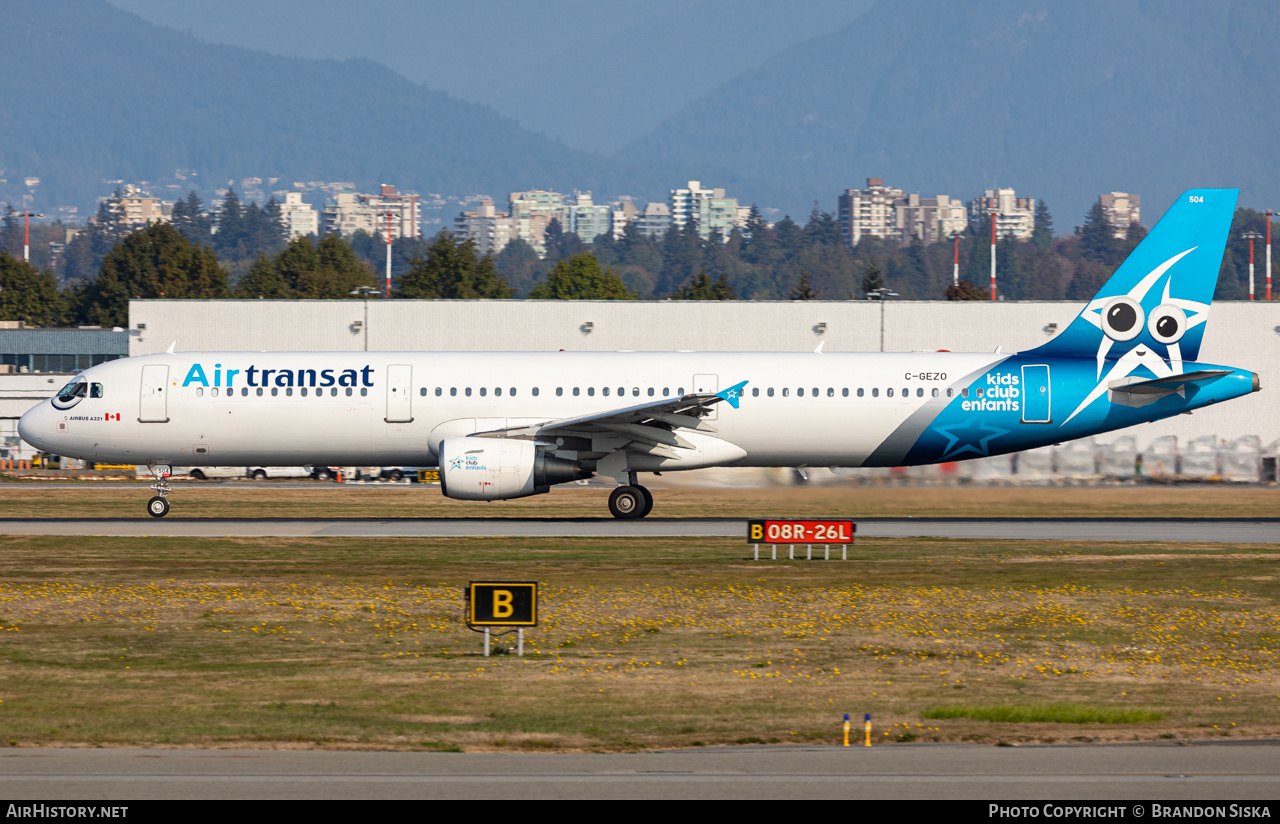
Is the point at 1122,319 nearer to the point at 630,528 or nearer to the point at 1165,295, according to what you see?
the point at 1165,295

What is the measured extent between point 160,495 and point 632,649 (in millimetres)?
23653

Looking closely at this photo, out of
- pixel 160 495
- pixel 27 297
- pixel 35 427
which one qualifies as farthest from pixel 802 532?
pixel 27 297

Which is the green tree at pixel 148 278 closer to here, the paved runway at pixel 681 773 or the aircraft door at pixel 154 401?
the aircraft door at pixel 154 401

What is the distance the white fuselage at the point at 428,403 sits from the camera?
123 ft

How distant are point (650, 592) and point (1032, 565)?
28.2ft

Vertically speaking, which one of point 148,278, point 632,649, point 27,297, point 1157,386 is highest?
point 148,278

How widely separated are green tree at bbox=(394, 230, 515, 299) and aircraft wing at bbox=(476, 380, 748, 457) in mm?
109511

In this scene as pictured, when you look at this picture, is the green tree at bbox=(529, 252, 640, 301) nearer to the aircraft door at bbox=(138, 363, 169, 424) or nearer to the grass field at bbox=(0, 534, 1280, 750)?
the aircraft door at bbox=(138, 363, 169, 424)

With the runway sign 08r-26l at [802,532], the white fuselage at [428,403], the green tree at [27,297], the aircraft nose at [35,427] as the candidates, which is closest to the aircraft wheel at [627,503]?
the white fuselage at [428,403]

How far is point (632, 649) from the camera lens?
755 inches

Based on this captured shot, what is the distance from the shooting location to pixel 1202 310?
38.9 m
